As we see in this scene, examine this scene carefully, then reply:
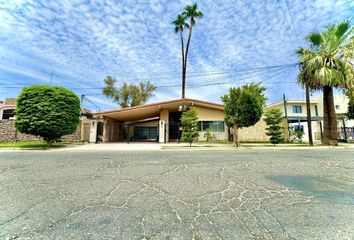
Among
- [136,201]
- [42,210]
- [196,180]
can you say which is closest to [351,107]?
[196,180]

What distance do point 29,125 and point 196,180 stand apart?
1434 cm

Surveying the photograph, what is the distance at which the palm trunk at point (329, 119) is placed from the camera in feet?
52.9

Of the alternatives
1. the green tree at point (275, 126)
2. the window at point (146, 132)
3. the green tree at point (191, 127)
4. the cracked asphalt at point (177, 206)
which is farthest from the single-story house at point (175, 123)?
the cracked asphalt at point (177, 206)

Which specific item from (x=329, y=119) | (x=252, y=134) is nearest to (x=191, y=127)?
(x=252, y=134)

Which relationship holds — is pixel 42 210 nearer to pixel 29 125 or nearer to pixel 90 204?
pixel 90 204

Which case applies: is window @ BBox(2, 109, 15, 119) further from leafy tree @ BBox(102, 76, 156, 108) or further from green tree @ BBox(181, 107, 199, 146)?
green tree @ BBox(181, 107, 199, 146)

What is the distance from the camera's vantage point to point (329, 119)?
1638 cm

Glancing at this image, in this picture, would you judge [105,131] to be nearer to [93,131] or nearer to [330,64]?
[93,131]

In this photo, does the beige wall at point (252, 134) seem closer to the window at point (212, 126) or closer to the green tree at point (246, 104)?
the window at point (212, 126)

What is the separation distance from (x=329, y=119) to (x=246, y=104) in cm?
808

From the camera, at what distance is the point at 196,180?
4914 millimetres

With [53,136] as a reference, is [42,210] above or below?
below

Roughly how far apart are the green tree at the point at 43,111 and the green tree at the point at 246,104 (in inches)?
527

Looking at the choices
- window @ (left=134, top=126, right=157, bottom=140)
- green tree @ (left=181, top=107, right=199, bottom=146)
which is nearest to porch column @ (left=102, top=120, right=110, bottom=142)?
window @ (left=134, top=126, right=157, bottom=140)
